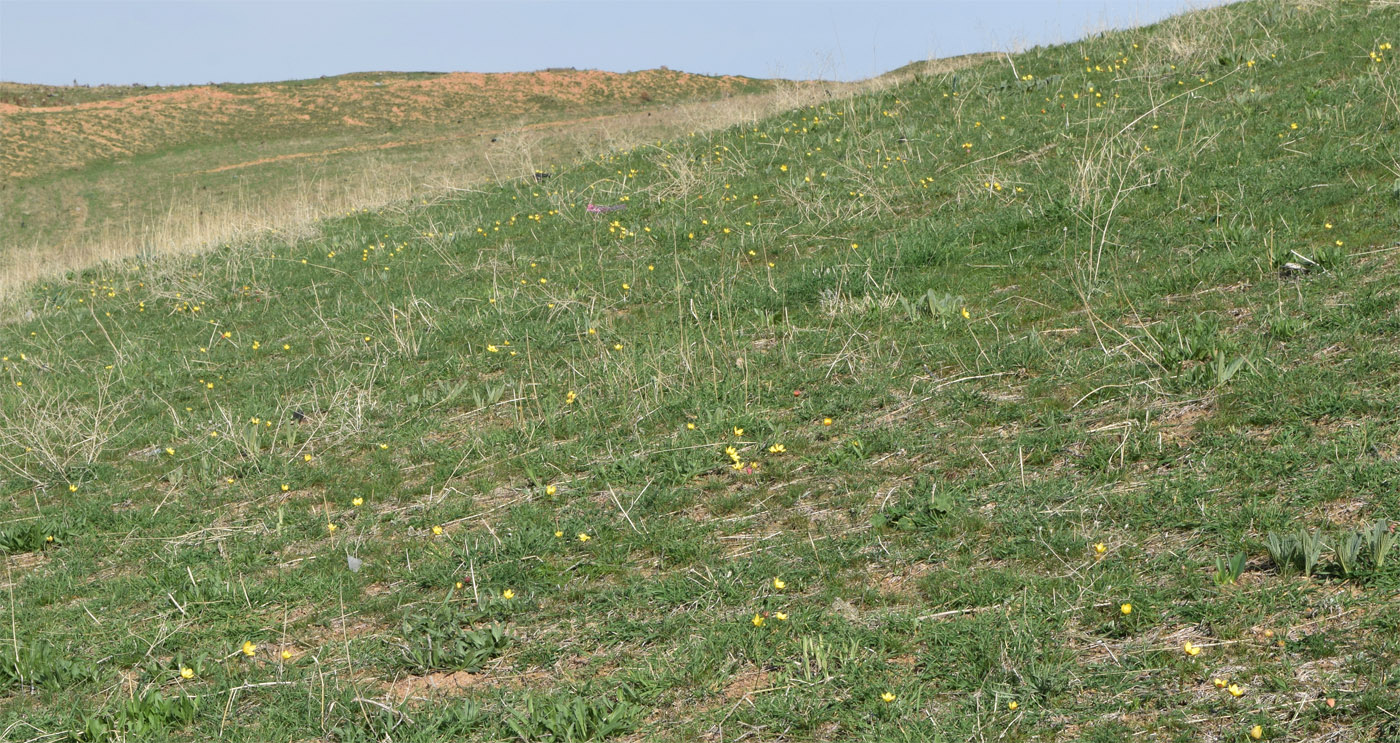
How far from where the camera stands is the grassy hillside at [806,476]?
122 inches

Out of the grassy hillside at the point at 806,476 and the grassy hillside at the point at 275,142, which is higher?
the grassy hillside at the point at 275,142

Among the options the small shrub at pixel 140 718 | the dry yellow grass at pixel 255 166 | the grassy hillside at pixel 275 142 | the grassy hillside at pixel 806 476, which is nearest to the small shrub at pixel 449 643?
the grassy hillside at pixel 806 476

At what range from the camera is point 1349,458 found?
3672 millimetres

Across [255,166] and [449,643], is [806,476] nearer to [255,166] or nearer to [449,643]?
[449,643]

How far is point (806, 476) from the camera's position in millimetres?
4609

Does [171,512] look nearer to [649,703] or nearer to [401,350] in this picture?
[401,350]

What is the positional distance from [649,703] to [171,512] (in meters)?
3.45

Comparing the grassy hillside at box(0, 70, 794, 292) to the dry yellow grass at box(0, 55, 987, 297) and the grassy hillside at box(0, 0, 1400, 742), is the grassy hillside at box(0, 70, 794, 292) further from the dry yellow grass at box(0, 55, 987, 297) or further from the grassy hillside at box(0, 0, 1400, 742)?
the grassy hillside at box(0, 0, 1400, 742)

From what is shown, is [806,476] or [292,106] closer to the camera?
[806,476]

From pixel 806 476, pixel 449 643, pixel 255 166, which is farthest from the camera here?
pixel 255 166

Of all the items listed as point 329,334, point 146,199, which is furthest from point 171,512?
point 146,199

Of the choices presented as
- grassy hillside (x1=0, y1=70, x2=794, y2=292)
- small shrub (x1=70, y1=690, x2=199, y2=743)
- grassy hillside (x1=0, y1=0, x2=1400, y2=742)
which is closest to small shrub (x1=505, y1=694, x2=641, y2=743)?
grassy hillside (x1=0, y1=0, x2=1400, y2=742)

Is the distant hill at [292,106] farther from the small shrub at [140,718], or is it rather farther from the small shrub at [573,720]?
the small shrub at [573,720]

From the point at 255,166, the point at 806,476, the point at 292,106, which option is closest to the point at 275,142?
the point at 255,166
